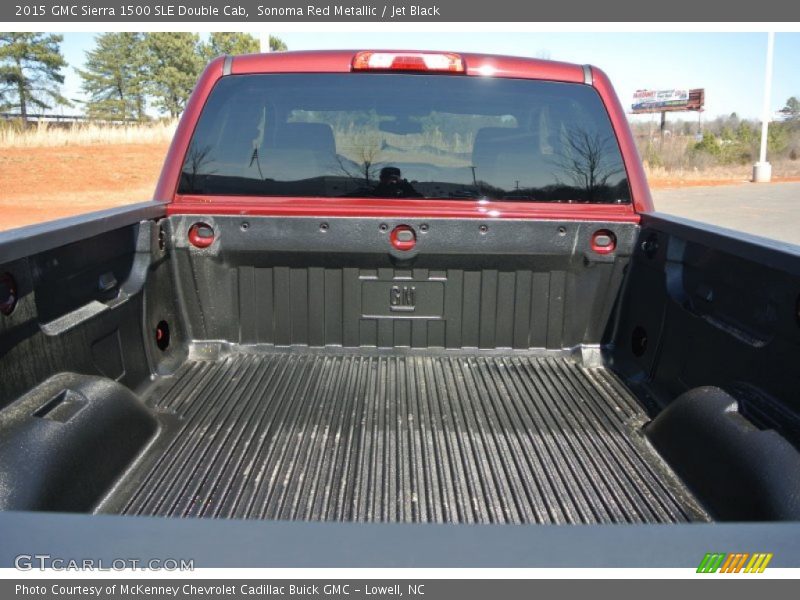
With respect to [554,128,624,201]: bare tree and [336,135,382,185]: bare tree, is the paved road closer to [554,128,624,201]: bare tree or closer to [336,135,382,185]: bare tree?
[554,128,624,201]: bare tree

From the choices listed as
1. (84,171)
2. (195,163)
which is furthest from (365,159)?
(84,171)

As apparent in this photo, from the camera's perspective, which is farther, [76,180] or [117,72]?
[117,72]

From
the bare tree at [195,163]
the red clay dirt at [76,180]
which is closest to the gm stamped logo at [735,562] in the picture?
the bare tree at [195,163]

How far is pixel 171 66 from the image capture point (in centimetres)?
4803

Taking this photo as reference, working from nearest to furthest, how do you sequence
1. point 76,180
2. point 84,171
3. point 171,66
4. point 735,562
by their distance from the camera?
point 735,562 → point 76,180 → point 84,171 → point 171,66

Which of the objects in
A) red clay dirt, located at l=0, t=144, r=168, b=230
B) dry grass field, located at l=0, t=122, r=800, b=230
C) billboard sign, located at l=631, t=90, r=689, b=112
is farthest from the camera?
billboard sign, located at l=631, t=90, r=689, b=112

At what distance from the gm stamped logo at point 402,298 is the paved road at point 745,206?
10405mm

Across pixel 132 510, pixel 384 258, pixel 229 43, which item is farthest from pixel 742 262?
pixel 229 43

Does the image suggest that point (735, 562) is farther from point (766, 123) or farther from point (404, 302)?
point (766, 123)

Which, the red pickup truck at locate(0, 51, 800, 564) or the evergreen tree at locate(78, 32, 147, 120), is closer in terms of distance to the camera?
the red pickup truck at locate(0, 51, 800, 564)

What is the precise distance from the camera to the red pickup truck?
233 centimetres

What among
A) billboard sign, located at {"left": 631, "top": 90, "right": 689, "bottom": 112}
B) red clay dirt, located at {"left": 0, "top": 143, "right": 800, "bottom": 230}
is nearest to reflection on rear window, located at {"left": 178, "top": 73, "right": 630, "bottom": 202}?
red clay dirt, located at {"left": 0, "top": 143, "right": 800, "bottom": 230}

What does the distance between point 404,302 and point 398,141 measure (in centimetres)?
75

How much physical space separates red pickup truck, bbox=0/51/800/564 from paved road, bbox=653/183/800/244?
32.9 feet
